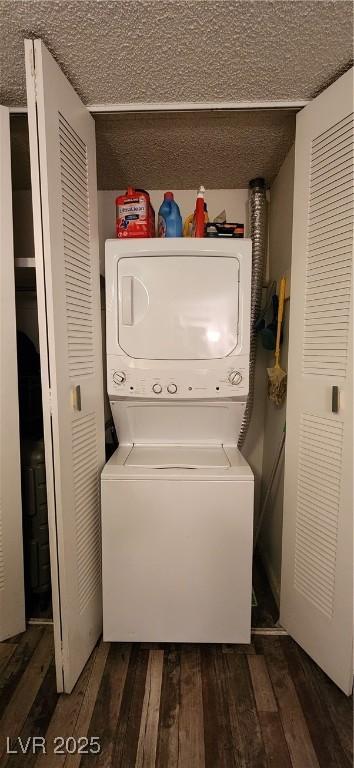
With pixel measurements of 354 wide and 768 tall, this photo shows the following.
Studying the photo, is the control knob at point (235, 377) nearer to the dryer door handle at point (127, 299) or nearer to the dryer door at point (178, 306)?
the dryer door at point (178, 306)

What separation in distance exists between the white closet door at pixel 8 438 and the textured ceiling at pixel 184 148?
1.43 feet

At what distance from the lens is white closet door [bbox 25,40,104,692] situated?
1.10 metres

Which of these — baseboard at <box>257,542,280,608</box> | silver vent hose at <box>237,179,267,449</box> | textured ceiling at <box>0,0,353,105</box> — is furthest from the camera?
silver vent hose at <box>237,179,267,449</box>

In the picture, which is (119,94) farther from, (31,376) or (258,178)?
(31,376)

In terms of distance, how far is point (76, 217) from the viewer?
133 centimetres

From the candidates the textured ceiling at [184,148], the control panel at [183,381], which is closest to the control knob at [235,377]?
the control panel at [183,381]

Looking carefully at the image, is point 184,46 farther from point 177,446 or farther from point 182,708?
point 182,708

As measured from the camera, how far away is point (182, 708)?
122 centimetres

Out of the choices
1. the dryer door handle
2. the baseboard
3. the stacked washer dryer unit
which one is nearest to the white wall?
the baseboard

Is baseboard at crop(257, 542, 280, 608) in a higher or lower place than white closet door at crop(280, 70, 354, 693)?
lower

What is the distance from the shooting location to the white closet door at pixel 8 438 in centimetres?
139

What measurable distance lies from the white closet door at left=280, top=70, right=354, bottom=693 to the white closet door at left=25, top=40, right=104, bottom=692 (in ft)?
3.04

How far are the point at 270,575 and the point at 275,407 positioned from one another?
39.7 inches

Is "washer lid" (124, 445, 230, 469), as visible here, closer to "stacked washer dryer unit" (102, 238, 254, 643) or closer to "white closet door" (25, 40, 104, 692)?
"stacked washer dryer unit" (102, 238, 254, 643)
